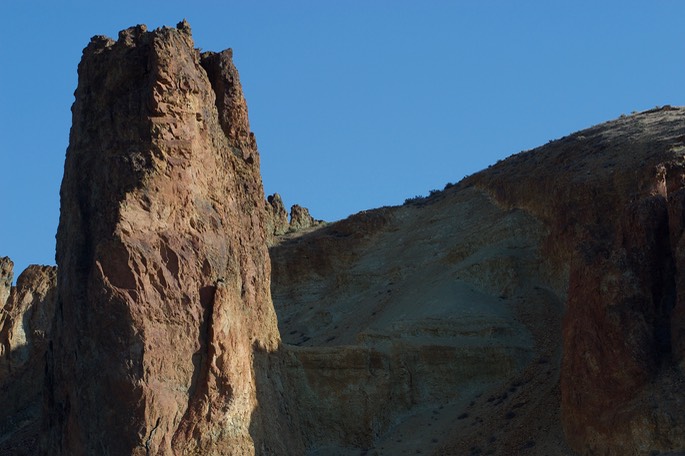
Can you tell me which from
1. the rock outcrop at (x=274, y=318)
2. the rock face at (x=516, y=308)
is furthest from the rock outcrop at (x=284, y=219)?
the rock outcrop at (x=274, y=318)

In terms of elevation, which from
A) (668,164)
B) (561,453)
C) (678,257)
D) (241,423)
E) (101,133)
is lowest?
(561,453)

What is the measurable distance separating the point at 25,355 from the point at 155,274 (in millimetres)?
30202

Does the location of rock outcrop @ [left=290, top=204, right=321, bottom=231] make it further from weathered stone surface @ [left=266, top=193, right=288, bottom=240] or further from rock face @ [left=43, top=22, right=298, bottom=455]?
rock face @ [left=43, top=22, right=298, bottom=455]

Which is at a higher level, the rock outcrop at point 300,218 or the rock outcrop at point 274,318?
the rock outcrop at point 300,218

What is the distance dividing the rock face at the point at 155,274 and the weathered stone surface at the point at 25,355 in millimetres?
11584

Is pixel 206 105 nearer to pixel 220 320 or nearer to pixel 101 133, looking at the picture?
pixel 101 133

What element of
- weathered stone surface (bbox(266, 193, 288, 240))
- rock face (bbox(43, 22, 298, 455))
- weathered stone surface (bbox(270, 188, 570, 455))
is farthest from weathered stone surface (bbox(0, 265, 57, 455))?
weathered stone surface (bbox(266, 193, 288, 240))

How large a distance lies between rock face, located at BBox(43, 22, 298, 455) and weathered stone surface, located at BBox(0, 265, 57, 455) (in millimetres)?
11584

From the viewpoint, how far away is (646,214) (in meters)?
36.8

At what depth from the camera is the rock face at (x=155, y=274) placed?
3388 centimetres

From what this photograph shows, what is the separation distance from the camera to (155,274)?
34969mm

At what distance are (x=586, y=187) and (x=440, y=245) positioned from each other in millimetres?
11904

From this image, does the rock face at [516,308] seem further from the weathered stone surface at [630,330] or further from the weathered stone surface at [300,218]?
the weathered stone surface at [300,218]

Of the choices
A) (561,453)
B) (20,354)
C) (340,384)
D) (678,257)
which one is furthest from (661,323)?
(20,354)
